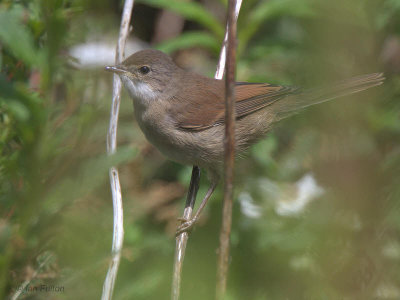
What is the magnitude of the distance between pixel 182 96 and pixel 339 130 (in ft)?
5.08

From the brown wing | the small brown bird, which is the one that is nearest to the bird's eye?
the small brown bird

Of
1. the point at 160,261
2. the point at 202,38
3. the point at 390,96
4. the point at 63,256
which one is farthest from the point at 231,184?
the point at 202,38

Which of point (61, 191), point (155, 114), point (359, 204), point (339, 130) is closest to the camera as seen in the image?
point (61, 191)

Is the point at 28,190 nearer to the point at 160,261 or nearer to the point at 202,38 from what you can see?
Result: the point at 160,261

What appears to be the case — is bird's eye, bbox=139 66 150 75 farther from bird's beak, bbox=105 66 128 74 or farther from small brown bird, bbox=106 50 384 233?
bird's beak, bbox=105 66 128 74

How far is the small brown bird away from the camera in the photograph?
2.95 metres

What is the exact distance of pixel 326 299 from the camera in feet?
6.22

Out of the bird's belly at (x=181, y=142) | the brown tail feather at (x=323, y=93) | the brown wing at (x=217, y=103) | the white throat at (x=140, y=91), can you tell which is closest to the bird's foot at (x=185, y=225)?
the bird's belly at (x=181, y=142)

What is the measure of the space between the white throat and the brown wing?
9.5 inches

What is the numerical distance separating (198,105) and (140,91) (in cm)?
42

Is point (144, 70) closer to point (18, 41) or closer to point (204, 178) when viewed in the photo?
point (204, 178)

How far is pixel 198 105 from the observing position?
3.12 metres

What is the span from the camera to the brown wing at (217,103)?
3035mm

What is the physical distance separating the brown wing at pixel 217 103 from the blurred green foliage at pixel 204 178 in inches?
15.2
